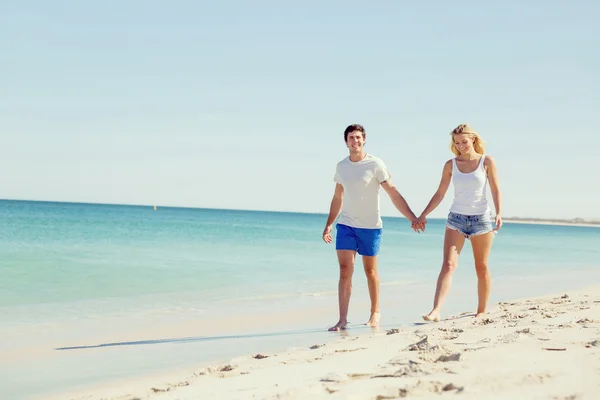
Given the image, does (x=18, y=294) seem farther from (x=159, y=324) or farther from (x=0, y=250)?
(x=0, y=250)

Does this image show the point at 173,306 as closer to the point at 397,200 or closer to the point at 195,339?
the point at 195,339

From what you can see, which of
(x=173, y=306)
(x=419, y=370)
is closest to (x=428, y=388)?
(x=419, y=370)

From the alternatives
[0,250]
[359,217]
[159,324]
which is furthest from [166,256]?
[359,217]

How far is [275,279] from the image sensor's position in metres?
11.1

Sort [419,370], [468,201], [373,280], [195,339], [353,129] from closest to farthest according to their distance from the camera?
[419,370]
[195,339]
[353,129]
[468,201]
[373,280]

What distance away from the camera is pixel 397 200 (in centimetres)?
608

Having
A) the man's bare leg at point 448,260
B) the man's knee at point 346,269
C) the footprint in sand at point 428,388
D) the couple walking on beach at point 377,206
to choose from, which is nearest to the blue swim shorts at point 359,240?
the couple walking on beach at point 377,206

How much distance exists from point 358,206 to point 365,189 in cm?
17

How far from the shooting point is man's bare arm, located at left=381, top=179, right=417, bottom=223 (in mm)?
5939

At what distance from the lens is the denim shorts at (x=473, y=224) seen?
19.6ft

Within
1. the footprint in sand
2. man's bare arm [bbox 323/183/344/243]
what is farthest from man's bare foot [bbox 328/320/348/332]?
the footprint in sand

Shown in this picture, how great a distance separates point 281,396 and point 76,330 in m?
3.67

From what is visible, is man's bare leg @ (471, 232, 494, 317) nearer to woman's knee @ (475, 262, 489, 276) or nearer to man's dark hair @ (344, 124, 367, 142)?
woman's knee @ (475, 262, 489, 276)

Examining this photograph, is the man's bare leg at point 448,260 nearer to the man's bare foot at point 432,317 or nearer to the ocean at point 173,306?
the man's bare foot at point 432,317
